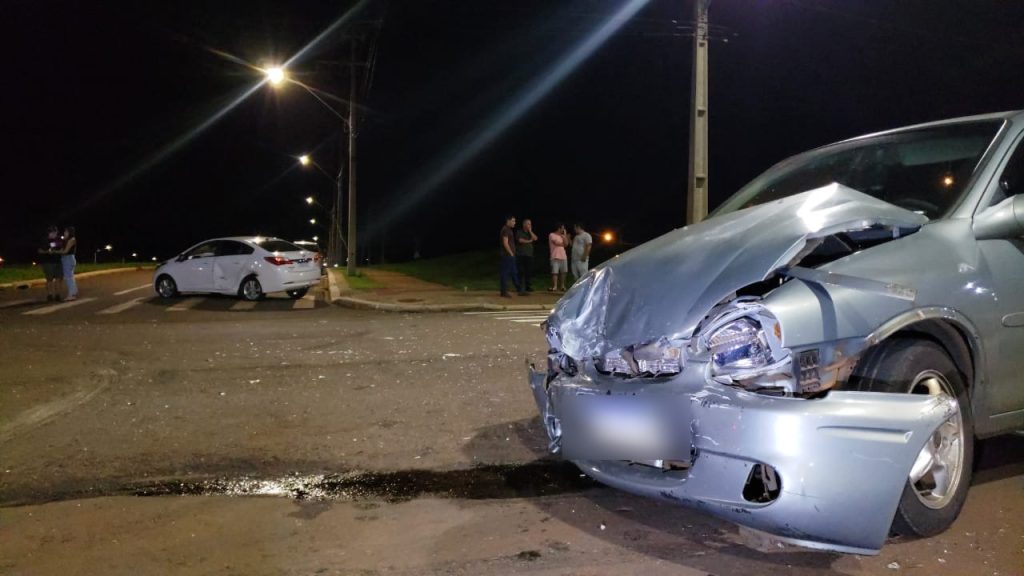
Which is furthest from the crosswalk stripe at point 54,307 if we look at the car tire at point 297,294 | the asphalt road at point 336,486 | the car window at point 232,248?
the asphalt road at point 336,486

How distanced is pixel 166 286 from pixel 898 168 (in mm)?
15883

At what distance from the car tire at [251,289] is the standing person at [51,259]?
3.55 metres

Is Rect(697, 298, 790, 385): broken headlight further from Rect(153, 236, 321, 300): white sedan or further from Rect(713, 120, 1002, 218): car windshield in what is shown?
Rect(153, 236, 321, 300): white sedan

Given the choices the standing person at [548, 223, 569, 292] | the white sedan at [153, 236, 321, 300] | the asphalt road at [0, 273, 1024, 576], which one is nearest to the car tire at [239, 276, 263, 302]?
the white sedan at [153, 236, 321, 300]

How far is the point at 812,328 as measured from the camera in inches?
119

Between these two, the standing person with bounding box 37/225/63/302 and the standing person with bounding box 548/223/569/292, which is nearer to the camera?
the standing person with bounding box 37/225/63/302

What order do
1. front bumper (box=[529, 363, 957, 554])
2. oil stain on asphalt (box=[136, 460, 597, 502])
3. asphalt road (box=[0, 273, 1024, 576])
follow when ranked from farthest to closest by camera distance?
oil stain on asphalt (box=[136, 460, 597, 502]) → asphalt road (box=[0, 273, 1024, 576]) → front bumper (box=[529, 363, 957, 554])

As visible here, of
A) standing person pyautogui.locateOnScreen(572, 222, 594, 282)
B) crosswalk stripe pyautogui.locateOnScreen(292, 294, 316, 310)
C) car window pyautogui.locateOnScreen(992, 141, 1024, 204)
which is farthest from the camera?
standing person pyautogui.locateOnScreen(572, 222, 594, 282)

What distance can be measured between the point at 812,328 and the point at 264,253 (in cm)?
1471

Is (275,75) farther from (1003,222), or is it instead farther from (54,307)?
(1003,222)

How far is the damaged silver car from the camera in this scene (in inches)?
114

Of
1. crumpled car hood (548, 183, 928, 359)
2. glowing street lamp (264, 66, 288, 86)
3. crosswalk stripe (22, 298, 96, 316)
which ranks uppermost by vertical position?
glowing street lamp (264, 66, 288, 86)

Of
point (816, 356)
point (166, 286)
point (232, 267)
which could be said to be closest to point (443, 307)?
point (232, 267)

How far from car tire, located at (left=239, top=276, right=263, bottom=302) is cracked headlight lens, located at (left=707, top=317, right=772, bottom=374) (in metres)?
14.5
